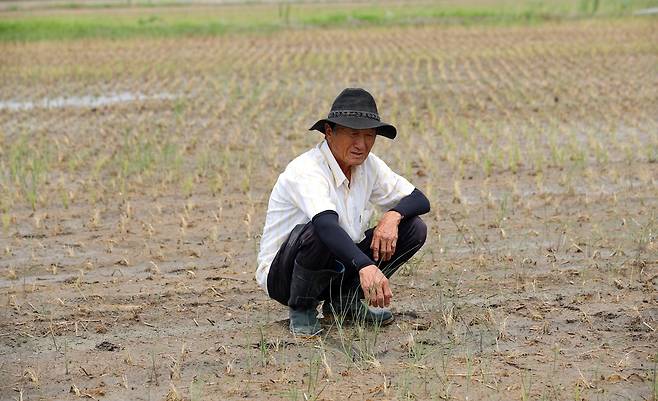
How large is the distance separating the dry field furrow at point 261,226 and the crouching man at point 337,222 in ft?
0.60

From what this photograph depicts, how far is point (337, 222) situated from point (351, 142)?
39cm

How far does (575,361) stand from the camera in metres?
4.42

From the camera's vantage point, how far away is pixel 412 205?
4801mm

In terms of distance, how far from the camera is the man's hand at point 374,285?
168 inches

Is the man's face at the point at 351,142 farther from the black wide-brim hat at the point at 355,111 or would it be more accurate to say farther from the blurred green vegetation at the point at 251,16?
the blurred green vegetation at the point at 251,16

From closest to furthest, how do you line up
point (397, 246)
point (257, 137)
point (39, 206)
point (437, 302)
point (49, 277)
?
point (397, 246), point (437, 302), point (49, 277), point (39, 206), point (257, 137)

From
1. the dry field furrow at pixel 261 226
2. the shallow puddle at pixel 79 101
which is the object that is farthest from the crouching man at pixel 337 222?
the shallow puddle at pixel 79 101

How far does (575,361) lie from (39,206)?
4518mm

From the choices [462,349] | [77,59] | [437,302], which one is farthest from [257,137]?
[77,59]

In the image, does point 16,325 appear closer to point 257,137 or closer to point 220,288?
point 220,288

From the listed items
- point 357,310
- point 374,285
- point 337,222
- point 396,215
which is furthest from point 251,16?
point 374,285

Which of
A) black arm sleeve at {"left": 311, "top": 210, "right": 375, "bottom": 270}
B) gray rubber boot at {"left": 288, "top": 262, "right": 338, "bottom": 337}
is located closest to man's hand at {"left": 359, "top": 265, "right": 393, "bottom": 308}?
black arm sleeve at {"left": 311, "top": 210, "right": 375, "bottom": 270}

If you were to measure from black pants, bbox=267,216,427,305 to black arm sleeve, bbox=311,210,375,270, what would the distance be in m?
0.15

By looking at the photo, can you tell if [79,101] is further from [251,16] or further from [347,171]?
[251,16]
